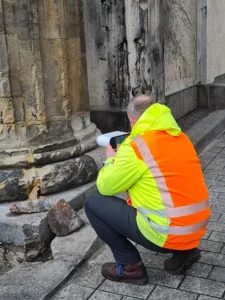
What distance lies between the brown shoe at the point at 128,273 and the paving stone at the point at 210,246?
659mm

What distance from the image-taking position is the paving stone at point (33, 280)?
3094mm

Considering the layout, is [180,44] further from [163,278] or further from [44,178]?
[163,278]

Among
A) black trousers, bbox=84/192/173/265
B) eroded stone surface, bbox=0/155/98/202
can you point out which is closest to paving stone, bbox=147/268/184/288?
black trousers, bbox=84/192/173/265

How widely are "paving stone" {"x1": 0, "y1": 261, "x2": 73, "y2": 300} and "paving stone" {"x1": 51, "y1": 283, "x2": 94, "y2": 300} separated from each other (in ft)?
0.20

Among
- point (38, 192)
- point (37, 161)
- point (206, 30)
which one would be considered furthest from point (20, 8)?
point (206, 30)

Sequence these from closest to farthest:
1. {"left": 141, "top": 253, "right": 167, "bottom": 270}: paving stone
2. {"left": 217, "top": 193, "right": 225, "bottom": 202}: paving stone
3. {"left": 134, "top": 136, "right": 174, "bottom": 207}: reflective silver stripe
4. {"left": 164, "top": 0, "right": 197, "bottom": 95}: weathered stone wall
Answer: {"left": 134, "top": 136, "right": 174, "bottom": 207}: reflective silver stripe < {"left": 141, "top": 253, "right": 167, "bottom": 270}: paving stone < {"left": 217, "top": 193, "right": 225, "bottom": 202}: paving stone < {"left": 164, "top": 0, "right": 197, "bottom": 95}: weathered stone wall

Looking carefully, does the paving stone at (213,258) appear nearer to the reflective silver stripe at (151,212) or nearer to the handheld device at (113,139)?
the reflective silver stripe at (151,212)

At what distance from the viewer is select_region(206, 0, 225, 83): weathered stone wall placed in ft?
30.9

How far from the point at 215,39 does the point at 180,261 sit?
7.58m

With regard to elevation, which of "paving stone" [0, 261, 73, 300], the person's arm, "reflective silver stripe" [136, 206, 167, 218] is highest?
the person's arm

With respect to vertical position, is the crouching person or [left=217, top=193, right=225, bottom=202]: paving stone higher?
the crouching person

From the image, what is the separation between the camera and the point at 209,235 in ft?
12.8

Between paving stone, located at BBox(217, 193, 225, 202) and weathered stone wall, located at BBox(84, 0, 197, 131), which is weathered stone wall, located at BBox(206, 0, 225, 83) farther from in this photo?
paving stone, located at BBox(217, 193, 225, 202)

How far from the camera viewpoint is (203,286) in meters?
3.16
